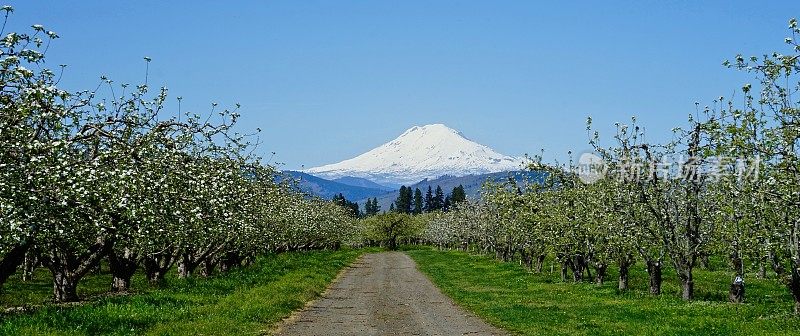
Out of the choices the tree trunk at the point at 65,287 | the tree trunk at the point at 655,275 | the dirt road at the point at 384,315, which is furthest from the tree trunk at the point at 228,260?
the tree trunk at the point at 655,275

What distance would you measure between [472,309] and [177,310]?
12.3 meters

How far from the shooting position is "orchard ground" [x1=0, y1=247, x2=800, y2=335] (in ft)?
67.4

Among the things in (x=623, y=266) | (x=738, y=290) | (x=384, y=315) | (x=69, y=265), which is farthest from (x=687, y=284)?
(x=69, y=265)

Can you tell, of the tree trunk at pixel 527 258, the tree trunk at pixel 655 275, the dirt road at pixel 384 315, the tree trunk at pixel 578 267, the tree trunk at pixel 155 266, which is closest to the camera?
the dirt road at pixel 384 315

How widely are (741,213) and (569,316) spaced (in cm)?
698

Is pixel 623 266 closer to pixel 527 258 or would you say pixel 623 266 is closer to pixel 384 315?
pixel 384 315

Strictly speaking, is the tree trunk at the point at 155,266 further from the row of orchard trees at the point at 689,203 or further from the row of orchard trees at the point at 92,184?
the row of orchard trees at the point at 689,203

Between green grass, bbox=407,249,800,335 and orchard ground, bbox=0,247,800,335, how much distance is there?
36 millimetres

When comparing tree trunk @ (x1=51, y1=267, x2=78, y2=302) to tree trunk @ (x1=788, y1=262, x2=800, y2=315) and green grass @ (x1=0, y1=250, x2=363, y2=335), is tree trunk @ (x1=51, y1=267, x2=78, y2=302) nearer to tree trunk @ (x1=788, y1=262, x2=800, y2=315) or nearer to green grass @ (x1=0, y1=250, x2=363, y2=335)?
green grass @ (x1=0, y1=250, x2=363, y2=335)

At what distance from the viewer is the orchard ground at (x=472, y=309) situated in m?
20.5

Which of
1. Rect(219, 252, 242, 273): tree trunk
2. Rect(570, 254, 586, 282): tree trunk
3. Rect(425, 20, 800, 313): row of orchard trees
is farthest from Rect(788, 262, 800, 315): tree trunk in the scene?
Rect(219, 252, 242, 273): tree trunk

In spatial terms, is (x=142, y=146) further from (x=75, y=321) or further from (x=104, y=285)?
(x=104, y=285)

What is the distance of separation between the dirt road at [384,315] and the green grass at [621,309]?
1.10m

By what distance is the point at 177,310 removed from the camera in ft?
79.0
